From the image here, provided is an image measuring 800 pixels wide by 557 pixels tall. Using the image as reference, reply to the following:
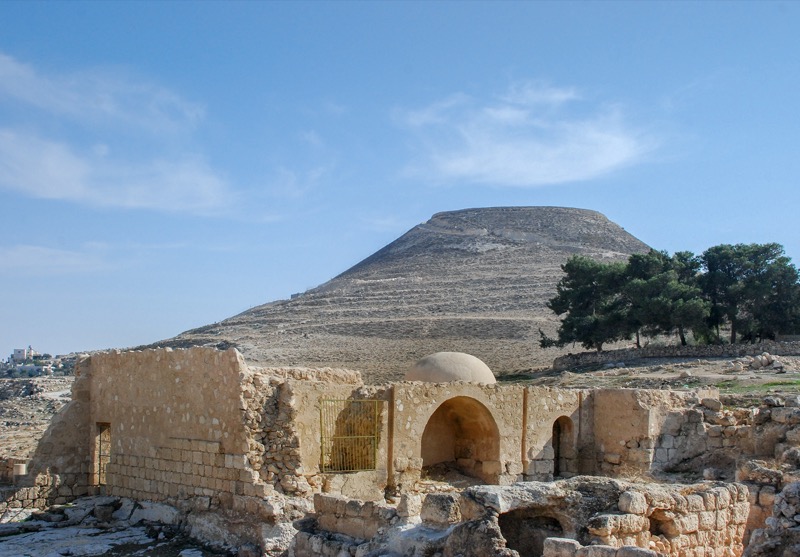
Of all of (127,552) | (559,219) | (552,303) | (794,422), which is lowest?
(127,552)

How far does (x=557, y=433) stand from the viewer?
54.4ft

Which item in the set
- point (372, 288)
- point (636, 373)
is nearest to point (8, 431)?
point (636, 373)

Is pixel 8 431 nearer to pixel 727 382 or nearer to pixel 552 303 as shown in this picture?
pixel 727 382

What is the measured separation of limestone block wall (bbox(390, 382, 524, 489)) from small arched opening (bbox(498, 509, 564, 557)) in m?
5.36

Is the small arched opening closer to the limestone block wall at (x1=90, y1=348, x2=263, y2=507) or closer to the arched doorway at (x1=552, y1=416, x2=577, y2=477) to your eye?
the limestone block wall at (x1=90, y1=348, x2=263, y2=507)

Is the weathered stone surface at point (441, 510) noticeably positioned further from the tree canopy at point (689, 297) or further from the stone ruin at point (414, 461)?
the tree canopy at point (689, 297)

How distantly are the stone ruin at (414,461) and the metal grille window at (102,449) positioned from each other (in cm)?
5

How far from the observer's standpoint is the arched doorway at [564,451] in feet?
52.9

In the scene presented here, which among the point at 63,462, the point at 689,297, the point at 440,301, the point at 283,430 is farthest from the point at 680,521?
the point at 440,301

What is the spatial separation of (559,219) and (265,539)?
304 feet

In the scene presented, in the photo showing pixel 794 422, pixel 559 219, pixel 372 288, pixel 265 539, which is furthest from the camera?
pixel 559 219

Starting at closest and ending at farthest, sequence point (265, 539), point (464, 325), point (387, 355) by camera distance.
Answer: point (265, 539), point (387, 355), point (464, 325)

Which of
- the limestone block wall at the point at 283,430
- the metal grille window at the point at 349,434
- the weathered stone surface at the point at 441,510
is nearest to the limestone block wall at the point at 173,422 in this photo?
the limestone block wall at the point at 283,430

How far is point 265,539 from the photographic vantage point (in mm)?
10680
